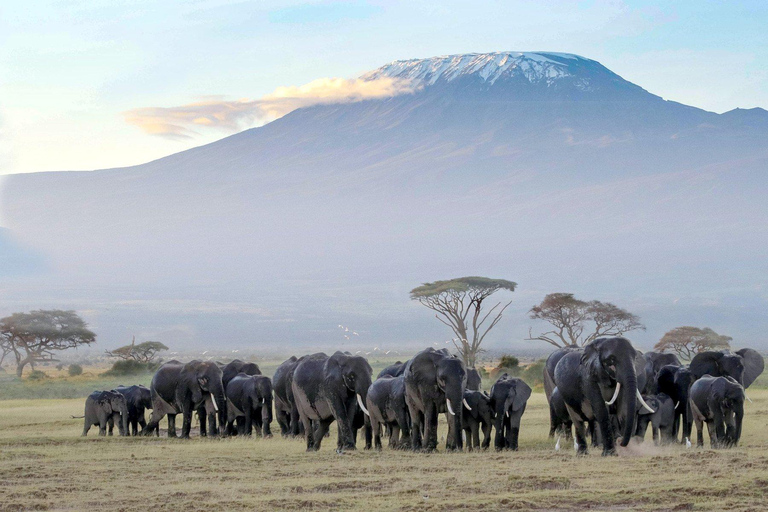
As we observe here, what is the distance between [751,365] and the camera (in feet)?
88.3

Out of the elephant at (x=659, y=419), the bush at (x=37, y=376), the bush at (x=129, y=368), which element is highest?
the bush at (x=129, y=368)

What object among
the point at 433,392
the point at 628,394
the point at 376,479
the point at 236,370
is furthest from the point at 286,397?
the point at 628,394

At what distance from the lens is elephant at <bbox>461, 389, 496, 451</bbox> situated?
22672 millimetres

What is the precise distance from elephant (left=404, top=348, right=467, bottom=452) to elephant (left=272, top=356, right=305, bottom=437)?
4591 millimetres

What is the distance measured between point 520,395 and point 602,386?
11.3 ft

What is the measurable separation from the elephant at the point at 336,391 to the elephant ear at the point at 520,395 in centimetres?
310

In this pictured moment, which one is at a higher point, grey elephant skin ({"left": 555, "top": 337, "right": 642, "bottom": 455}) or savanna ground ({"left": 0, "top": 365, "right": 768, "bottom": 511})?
grey elephant skin ({"left": 555, "top": 337, "right": 642, "bottom": 455})

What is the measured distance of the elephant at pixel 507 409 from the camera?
22234 millimetres

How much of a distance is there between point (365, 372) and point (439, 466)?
4164 millimetres

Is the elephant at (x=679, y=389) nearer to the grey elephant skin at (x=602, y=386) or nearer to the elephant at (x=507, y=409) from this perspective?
the elephant at (x=507, y=409)

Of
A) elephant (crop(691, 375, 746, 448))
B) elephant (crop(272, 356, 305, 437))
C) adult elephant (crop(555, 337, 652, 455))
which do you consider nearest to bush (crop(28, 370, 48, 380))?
elephant (crop(272, 356, 305, 437))

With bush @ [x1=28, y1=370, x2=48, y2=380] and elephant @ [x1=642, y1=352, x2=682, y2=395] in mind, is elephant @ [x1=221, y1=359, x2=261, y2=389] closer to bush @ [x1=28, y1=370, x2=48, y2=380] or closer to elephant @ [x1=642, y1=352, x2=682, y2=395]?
elephant @ [x1=642, y1=352, x2=682, y2=395]

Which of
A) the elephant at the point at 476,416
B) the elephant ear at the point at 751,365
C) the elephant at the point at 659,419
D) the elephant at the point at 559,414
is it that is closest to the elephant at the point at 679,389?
the elephant at the point at 659,419

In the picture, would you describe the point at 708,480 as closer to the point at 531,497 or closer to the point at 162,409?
the point at 531,497
